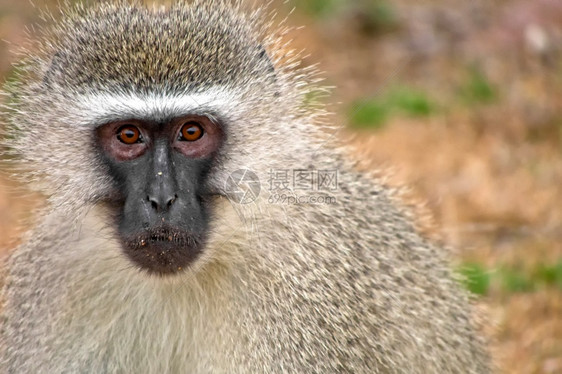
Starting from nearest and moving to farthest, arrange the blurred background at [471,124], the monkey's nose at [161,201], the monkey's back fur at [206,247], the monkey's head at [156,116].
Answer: the monkey's nose at [161,201], the monkey's head at [156,116], the monkey's back fur at [206,247], the blurred background at [471,124]

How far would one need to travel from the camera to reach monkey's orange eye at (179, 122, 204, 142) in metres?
3.44

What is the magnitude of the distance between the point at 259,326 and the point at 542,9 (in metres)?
5.17

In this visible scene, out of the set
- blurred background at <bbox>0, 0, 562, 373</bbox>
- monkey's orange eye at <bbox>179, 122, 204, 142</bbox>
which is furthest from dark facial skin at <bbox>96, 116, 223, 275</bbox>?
blurred background at <bbox>0, 0, 562, 373</bbox>

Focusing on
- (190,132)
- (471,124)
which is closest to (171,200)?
(190,132)

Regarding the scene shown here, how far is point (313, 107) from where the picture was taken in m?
3.96

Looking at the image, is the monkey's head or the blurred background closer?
the monkey's head

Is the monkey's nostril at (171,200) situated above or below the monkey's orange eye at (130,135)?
below

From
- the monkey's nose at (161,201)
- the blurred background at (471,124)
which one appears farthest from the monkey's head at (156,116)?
the blurred background at (471,124)

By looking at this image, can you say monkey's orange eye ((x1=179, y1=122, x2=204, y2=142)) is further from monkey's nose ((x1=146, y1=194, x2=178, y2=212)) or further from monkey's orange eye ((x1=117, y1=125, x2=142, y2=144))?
monkey's nose ((x1=146, y1=194, x2=178, y2=212))

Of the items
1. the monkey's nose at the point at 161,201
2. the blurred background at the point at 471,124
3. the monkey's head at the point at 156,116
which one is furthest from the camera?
the blurred background at the point at 471,124

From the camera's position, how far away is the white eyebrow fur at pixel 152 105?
A: 3.41 metres

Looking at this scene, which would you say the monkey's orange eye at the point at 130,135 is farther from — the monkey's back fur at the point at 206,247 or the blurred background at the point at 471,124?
the blurred background at the point at 471,124

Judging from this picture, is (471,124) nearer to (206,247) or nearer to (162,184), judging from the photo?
(206,247)

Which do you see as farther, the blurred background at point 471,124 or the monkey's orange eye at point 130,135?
the blurred background at point 471,124
